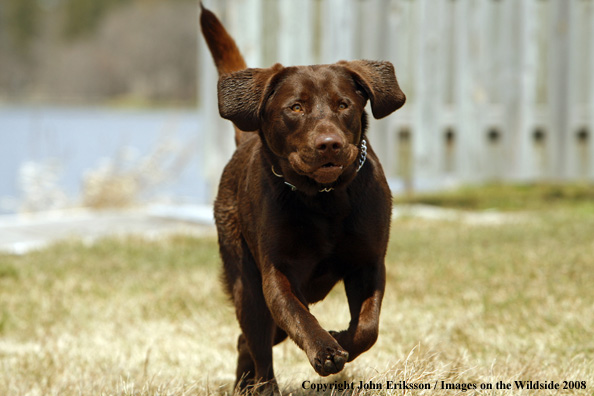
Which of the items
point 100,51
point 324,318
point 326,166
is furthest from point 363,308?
point 100,51

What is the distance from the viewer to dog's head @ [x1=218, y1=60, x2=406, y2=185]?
7.84 ft

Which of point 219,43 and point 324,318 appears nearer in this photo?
point 219,43

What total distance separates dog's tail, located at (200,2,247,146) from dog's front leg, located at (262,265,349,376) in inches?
38.4

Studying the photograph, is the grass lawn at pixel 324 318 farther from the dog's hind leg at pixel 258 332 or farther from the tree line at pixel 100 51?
the tree line at pixel 100 51

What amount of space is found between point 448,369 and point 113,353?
1.76m

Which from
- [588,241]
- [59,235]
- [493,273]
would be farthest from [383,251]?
[59,235]

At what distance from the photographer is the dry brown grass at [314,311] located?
3098 millimetres

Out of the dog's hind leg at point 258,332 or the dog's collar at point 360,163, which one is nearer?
the dog's collar at point 360,163

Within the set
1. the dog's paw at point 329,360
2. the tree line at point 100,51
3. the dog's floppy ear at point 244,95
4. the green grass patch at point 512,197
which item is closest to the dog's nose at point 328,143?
the dog's floppy ear at point 244,95

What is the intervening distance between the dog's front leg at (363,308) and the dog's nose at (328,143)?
0.49 m

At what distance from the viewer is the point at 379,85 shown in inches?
104

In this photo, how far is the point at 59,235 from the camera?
7.50m

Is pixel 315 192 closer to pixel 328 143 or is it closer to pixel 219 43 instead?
pixel 328 143

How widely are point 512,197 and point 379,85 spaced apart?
715 cm
